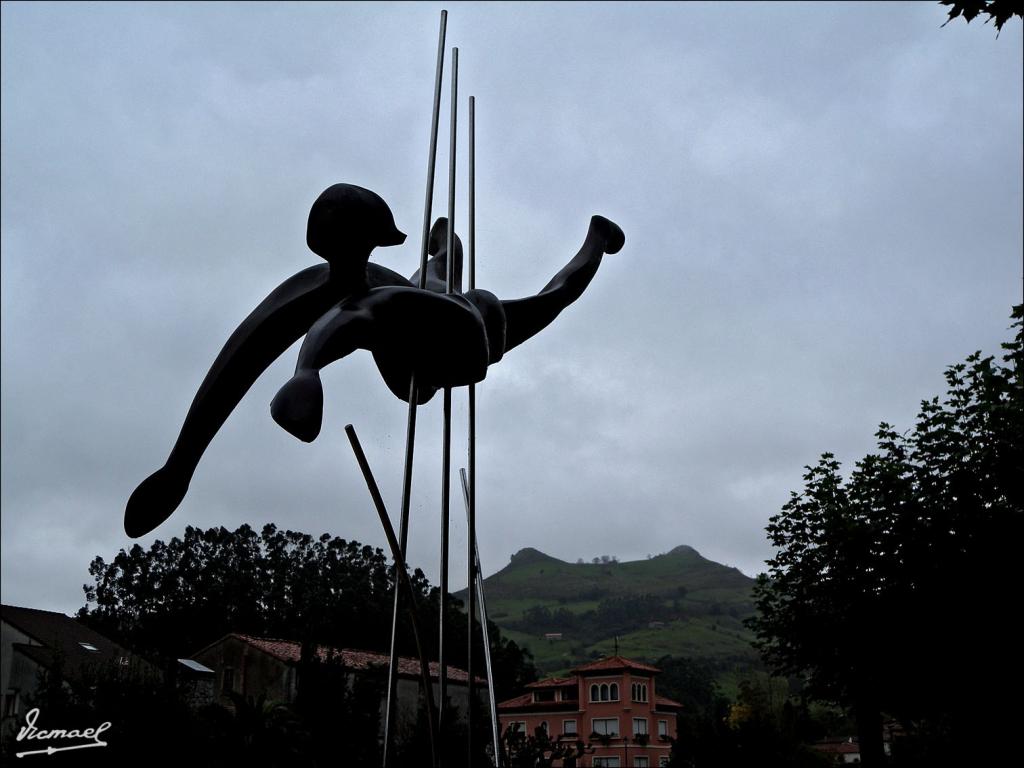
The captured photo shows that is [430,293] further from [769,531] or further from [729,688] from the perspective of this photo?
[729,688]

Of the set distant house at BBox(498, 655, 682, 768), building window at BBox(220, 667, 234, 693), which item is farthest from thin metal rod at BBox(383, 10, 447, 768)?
distant house at BBox(498, 655, 682, 768)

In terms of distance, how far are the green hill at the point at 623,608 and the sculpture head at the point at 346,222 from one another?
196ft

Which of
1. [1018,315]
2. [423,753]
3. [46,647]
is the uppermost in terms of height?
[1018,315]

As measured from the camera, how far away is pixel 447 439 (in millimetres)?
5766

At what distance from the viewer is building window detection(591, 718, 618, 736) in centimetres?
4266

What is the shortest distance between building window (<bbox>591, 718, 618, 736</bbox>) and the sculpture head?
1598 inches

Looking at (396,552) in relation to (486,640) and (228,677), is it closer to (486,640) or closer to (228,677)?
(486,640)

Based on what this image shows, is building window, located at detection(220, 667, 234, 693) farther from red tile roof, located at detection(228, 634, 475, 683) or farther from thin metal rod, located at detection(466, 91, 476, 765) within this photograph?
thin metal rod, located at detection(466, 91, 476, 765)

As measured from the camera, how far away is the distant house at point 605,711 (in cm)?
4222

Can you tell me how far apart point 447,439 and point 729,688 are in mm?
79749

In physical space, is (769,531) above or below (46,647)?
above

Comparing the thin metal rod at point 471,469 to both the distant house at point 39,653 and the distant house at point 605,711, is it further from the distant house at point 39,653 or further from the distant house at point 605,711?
the distant house at point 605,711

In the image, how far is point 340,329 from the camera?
206 inches

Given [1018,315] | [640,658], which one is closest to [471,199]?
[1018,315]
